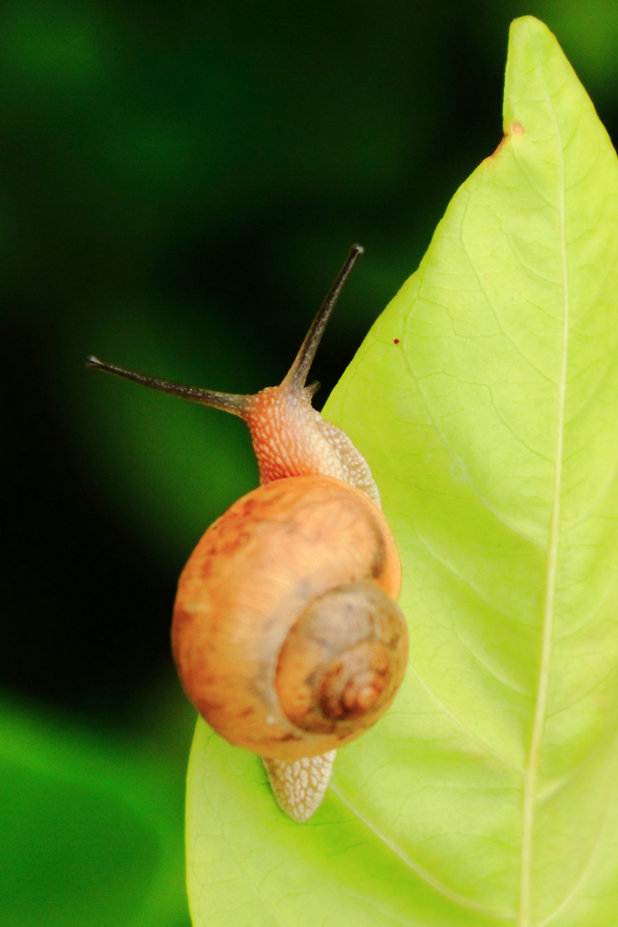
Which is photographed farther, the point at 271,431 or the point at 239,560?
the point at 271,431

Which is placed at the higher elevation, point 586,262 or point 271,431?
point 586,262

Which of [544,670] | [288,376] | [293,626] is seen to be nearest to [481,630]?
[544,670]

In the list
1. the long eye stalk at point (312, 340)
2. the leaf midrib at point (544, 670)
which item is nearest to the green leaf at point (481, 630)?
the leaf midrib at point (544, 670)

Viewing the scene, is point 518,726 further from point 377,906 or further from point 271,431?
point 271,431

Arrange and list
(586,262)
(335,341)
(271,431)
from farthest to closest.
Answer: (335,341)
(271,431)
(586,262)

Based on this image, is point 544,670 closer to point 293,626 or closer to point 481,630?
point 481,630

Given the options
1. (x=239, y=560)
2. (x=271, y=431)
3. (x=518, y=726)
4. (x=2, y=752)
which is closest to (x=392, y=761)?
(x=518, y=726)
